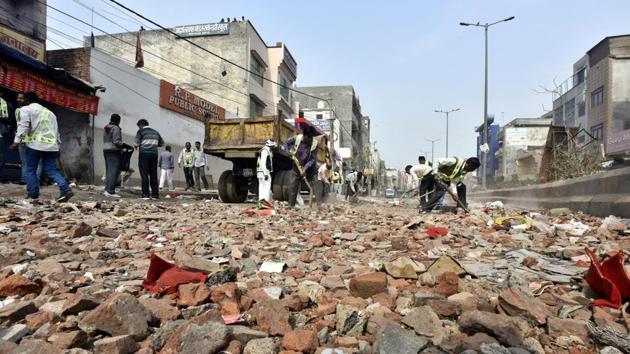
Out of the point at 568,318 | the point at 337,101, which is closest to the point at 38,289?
the point at 568,318

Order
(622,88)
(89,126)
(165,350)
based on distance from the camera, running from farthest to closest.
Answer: (622,88) < (89,126) < (165,350)

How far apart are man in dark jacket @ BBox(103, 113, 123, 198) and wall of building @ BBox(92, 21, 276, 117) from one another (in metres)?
16.3

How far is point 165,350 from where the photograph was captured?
1.46 metres

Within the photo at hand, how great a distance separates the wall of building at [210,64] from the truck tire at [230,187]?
15.2 m

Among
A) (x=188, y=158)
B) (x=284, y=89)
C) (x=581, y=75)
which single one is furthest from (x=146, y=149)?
(x=581, y=75)

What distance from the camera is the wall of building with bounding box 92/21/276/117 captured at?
77.4 feet

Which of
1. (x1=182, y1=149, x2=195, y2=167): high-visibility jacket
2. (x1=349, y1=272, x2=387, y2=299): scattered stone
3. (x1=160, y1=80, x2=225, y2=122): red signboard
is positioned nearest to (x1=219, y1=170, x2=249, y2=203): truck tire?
(x1=182, y1=149, x2=195, y2=167): high-visibility jacket

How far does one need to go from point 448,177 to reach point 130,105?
11.0m

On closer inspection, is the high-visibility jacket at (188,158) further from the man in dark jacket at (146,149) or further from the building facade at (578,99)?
the building facade at (578,99)

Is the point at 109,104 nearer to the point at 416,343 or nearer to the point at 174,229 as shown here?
the point at 174,229

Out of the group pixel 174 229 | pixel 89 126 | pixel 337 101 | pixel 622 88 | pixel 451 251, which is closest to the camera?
pixel 451 251

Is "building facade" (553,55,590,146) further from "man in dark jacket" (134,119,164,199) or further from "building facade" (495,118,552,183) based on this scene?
"man in dark jacket" (134,119,164,199)

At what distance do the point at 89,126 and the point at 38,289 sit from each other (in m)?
11.3

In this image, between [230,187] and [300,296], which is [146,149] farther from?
[300,296]
